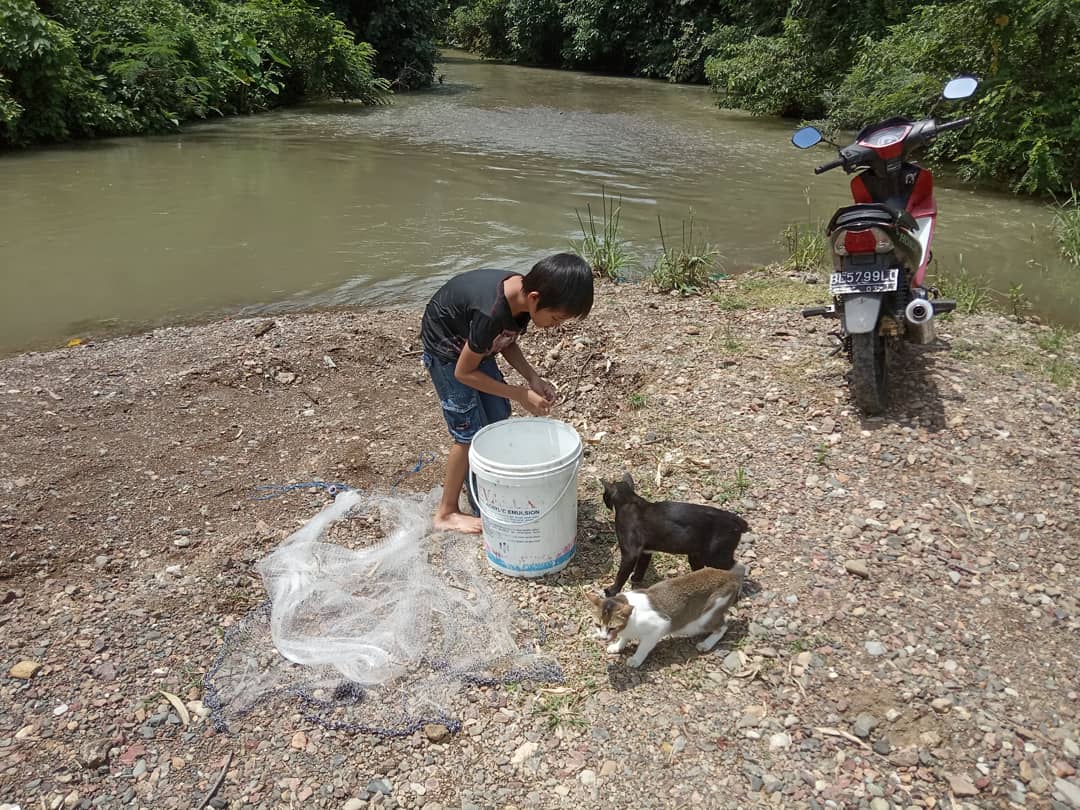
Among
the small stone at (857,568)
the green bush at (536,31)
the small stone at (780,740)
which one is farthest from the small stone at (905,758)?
the green bush at (536,31)

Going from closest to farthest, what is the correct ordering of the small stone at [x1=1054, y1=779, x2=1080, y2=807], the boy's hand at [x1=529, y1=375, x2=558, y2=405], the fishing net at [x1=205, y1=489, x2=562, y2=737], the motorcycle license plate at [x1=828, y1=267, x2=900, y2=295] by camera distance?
the small stone at [x1=1054, y1=779, x2=1080, y2=807] < the fishing net at [x1=205, y1=489, x2=562, y2=737] < the boy's hand at [x1=529, y1=375, x2=558, y2=405] < the motorcycle license plate at [x1=828, y1=267, x2=900, y2=295]

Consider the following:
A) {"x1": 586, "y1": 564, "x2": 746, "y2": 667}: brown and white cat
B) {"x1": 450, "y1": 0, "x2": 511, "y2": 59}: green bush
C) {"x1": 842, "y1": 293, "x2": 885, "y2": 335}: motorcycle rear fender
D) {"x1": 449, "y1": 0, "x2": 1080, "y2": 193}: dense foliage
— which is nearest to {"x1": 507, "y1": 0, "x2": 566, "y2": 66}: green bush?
{"x1": 449, "y1": 0, "x2": 1080, "y2": 193}: dense foliage

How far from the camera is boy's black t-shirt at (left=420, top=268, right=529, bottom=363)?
2840 millimetres

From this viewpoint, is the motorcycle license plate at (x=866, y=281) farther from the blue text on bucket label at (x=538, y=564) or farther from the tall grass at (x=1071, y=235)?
the tall grass at (x=1071, y=235)

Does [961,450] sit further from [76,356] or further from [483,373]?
[76,356]

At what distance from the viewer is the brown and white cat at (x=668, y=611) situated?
7.98 ft

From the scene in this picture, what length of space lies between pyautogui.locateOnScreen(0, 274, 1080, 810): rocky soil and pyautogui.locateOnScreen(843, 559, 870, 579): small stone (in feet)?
0.04

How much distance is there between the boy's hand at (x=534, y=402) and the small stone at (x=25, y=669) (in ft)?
6.16

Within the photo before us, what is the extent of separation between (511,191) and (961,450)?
7.96 meters

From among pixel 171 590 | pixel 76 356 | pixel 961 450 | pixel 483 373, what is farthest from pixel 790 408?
pixel 76 356

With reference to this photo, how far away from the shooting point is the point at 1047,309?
6340 mm

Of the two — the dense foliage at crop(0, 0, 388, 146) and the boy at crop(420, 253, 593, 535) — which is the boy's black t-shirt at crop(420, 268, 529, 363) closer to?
the boy at crop(420, 253, 593, 535)

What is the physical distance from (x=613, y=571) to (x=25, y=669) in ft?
6.85

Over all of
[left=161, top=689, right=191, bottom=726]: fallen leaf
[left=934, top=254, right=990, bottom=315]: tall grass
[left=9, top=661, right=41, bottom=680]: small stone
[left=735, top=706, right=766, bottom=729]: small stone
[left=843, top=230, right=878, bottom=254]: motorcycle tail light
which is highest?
[left=843, top=230, right=878, bottom=254]: motorcycle tail light
